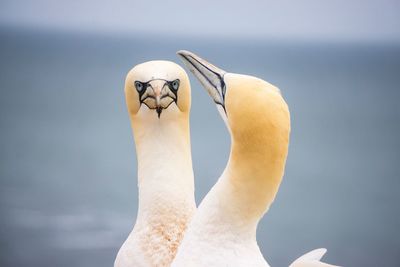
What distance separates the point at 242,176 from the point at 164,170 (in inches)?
18.7

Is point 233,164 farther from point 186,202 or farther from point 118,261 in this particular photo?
point 118,261

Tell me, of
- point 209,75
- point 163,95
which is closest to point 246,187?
point 209,75

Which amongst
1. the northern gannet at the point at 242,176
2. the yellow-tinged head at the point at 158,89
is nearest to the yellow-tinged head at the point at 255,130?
the northern gannet at the point at 242,176

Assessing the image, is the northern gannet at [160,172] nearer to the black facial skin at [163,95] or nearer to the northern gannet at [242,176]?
the black facial skin at [163,95]

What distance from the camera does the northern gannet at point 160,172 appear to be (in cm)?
202

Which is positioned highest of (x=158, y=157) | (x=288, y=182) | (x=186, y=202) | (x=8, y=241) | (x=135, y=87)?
(x=135, y=87)

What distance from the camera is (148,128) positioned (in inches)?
81.9

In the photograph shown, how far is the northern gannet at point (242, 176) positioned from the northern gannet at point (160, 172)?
1.02 feet

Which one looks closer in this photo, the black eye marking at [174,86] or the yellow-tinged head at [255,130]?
the yellow-tinged head at [255,130]

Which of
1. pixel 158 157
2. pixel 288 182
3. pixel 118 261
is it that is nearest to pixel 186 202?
pixel 158 157

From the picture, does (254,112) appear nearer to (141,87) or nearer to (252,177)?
(252,177)

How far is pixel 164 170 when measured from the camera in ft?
6.82

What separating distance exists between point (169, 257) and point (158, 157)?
32cm

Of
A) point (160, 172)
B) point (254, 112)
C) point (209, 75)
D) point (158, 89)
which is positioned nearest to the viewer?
point (254, 112)
